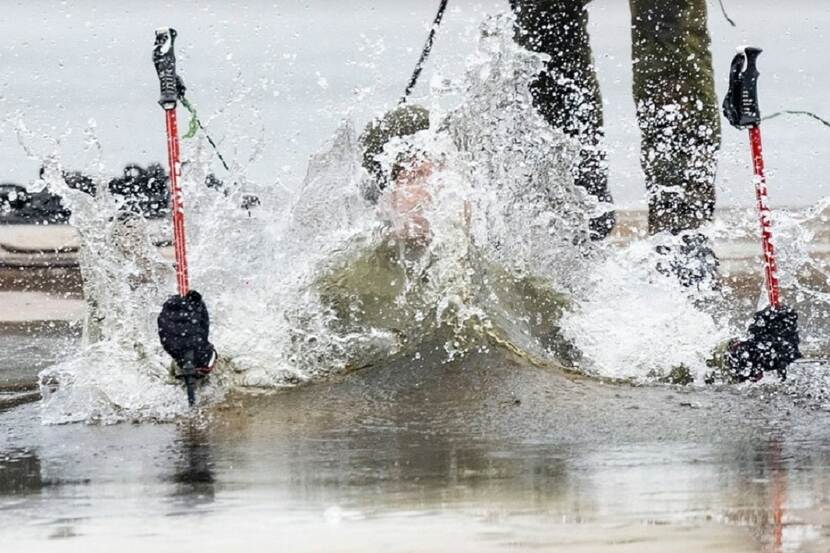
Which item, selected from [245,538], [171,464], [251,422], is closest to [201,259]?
[251,422]

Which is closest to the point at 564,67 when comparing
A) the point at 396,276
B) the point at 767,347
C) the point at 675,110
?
the point at 675,110

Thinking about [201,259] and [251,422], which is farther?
[201,259]

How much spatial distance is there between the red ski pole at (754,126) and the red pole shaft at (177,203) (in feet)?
5.75

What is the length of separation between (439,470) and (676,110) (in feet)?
11.0

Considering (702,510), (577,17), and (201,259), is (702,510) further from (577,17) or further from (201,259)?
(577,17)

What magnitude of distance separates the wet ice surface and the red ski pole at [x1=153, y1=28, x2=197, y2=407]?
0.39 meters

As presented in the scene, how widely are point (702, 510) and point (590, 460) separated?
77cm

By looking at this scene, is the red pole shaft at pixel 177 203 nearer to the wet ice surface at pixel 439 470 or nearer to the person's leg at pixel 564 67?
the wet ice surface at pixel 439 470

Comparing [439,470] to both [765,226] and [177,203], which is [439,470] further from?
[765,226]

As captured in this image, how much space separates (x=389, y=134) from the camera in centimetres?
669

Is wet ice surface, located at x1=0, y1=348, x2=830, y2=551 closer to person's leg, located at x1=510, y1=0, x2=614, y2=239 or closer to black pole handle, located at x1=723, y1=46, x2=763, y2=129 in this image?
black pole handle, located at x1=723, y1=46, x2=763, y2=129

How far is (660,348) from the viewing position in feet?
21.3

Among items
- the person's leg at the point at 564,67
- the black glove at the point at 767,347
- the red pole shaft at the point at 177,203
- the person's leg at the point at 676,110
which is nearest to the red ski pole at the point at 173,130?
the red pole shaft at the point at 177,203

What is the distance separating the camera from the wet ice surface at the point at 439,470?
3916 millimetres
